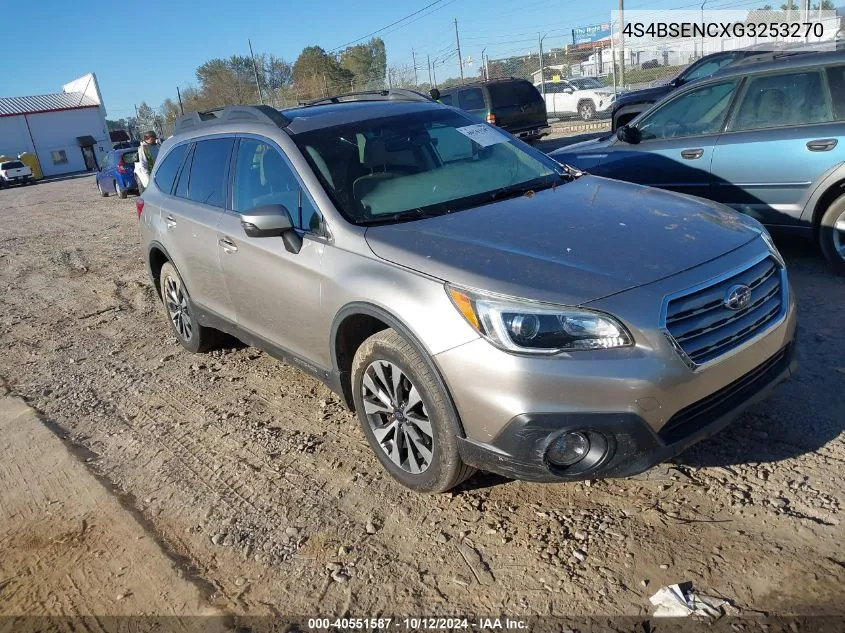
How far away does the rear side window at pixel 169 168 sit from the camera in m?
5.34

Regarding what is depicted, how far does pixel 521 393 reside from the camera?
2646 millimetres

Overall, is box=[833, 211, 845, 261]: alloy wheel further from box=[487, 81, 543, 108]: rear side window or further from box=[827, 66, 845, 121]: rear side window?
box=[487, 81, 543, 108]: rear side window

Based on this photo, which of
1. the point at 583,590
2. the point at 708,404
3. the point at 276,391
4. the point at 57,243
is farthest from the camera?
the point at 57,243

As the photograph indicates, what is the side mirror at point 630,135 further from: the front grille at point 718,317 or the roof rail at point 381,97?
the front grille at point 718,317

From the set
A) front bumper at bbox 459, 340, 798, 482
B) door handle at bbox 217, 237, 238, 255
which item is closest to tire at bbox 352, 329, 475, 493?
front bumper at bbox 459, 340, 798, 482

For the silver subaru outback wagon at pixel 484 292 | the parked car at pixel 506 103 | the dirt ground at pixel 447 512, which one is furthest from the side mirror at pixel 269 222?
the parked car at pixel 506 103

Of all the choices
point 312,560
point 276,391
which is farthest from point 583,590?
point 276,391

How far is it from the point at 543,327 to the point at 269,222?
1.58 m

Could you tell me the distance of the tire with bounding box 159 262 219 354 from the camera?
5332mm

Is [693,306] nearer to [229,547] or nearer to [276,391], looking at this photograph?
[229,547]

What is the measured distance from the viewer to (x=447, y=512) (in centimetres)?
318

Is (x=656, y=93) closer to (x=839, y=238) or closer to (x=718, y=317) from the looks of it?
(x=839, y=238)

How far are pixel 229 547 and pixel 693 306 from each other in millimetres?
2244

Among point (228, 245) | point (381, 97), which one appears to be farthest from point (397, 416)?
point (381, 97)
